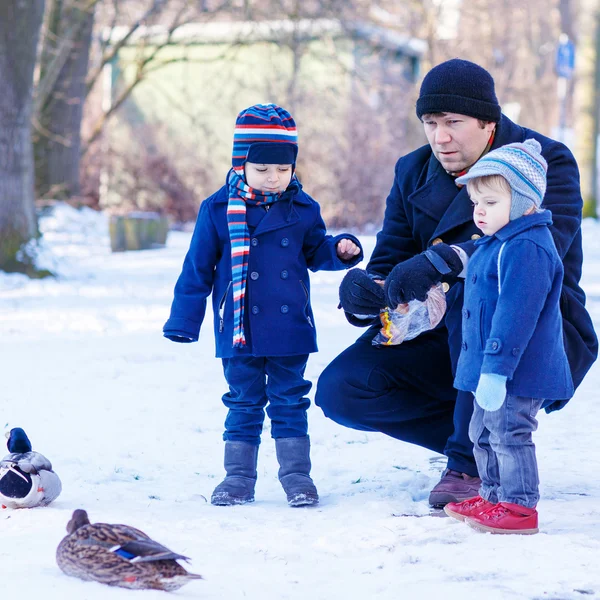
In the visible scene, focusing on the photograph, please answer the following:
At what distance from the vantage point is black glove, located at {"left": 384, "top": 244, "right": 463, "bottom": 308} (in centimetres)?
361

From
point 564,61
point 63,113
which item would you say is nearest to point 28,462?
point 564,61

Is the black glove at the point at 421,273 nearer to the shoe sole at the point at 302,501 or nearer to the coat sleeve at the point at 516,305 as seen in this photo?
the coat sleeve at the point at 516,305

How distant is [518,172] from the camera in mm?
3416

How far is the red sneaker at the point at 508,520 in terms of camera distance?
11.3 ft

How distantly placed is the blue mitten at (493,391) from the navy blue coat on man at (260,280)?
912mm

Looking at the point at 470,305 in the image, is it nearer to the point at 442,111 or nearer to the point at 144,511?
the point at 442,111

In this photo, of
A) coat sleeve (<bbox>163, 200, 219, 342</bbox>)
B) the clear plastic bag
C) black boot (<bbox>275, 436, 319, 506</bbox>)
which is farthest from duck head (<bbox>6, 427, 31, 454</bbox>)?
the clear plastic bag

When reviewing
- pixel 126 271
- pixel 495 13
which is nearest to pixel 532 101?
pixel 495 13

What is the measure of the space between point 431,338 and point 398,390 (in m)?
0.25

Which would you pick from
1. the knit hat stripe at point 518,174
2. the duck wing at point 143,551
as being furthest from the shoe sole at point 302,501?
the knit hat stripe at point 518,174

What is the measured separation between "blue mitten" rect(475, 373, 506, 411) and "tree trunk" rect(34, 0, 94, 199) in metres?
14.9

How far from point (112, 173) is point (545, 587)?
19260mm

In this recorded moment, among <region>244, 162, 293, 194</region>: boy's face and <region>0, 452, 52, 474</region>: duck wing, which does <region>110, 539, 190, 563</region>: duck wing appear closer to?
<region>0, 452, 52, 474</region>: duck wing

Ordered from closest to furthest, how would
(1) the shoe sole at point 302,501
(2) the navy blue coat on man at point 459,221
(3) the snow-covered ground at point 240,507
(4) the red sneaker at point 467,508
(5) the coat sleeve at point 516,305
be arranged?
(3) the snow-covered ground at point 240,507, (5) the coat sleeve at point 516,305, (4) the red sneaker at point 467,508, (2) the navy blue coat on man at point 459,221, (1) the shoe sole at point 302,501
